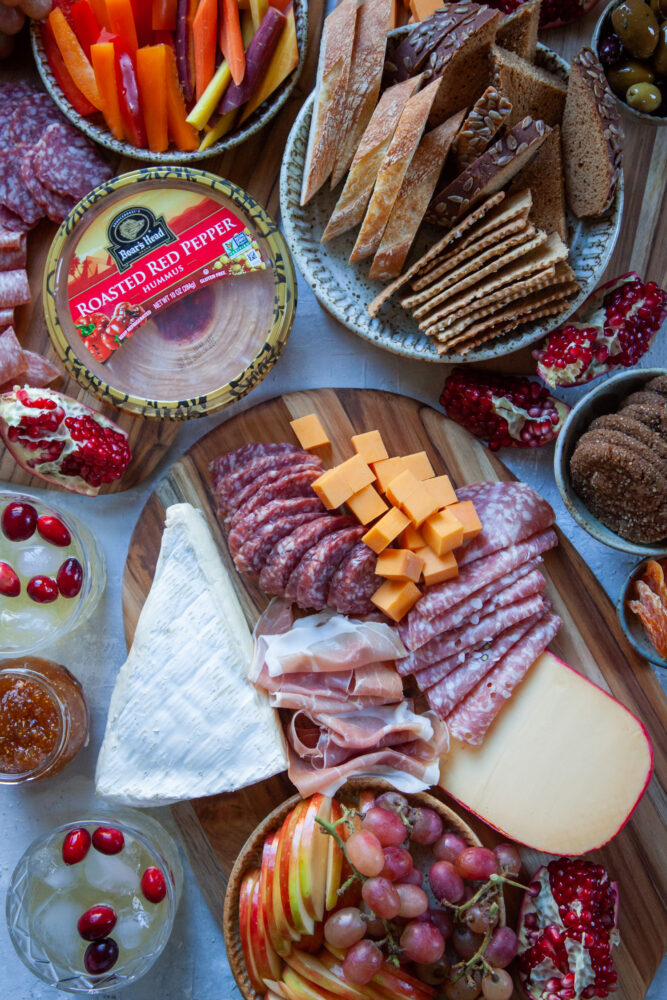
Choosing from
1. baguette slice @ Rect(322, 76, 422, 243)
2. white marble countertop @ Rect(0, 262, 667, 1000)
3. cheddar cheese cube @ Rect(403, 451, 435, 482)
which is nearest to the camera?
baguette slice @ Rect(322, 76, 422, 243)

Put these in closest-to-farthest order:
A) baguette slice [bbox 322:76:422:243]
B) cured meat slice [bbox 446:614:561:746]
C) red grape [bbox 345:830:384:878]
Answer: red grape [bbox 345:830:384:878] → baguette slice [bbox 322:76:422:243] → cured meat slice [bbox 446:614:561:746]

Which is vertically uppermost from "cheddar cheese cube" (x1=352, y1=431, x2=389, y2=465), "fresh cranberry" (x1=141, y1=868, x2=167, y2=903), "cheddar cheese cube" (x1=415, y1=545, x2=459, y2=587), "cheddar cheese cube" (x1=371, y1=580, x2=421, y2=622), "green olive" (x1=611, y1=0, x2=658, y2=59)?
"green olive" (x1=611, y1=0, x2=658, y2=59)

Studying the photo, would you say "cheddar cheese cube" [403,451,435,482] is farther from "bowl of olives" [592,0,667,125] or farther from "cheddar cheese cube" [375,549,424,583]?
"bowl of olives" [592,0,667,125]

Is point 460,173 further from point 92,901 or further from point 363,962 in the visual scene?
point 92,901

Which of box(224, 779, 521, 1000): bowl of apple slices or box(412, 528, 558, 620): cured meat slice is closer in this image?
box(224, 779, 521, 1000): bowl of apple slices

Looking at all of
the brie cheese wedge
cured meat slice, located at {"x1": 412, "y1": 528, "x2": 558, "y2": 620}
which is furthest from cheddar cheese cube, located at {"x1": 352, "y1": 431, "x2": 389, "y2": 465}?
the brie cheese wedge

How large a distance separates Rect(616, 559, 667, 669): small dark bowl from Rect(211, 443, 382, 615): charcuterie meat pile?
56cm

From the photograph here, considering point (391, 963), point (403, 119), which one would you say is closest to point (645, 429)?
point (403, 119)

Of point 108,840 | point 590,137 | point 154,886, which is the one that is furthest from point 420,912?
point 590,137

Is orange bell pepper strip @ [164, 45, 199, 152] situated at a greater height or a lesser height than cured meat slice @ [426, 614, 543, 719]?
greater

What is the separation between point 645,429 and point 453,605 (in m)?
0.56

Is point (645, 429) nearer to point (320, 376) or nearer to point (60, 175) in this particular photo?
point (320, 376)

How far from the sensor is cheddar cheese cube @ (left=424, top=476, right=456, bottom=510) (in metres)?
1.90

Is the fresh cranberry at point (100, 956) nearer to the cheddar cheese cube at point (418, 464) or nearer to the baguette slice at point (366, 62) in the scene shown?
the cheddar cheese cube at point (418, 464)
